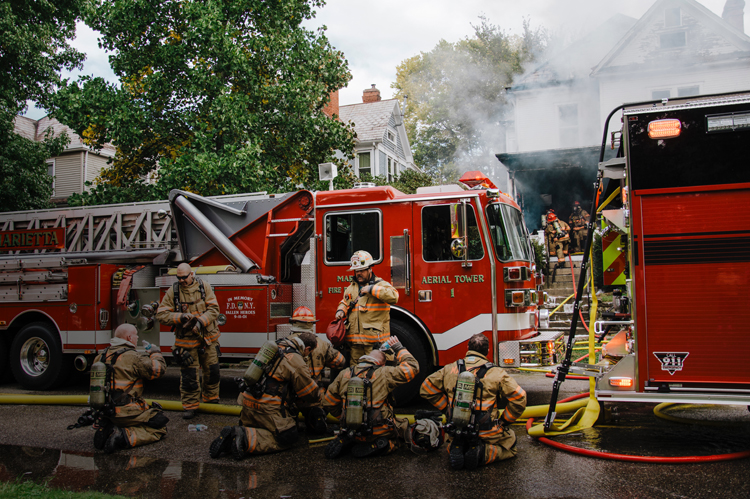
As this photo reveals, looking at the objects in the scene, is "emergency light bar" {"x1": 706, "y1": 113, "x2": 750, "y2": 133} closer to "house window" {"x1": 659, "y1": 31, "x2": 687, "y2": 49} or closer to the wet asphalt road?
the wet asphalt road

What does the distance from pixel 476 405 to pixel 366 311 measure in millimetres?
1792

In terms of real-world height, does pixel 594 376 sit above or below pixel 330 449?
above

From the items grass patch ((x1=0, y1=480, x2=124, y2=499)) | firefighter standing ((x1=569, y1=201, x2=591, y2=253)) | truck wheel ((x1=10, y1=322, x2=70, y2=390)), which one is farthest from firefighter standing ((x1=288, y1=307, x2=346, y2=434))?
firefighter standing ((x1=569, y1=201, x2=591, y2=253))

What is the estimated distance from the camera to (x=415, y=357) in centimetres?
644

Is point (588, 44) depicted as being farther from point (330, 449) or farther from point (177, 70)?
point (330, 449)

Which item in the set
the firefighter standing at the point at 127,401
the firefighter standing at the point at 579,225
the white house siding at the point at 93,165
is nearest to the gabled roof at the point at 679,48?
the firefighter standing at the point at 579,225

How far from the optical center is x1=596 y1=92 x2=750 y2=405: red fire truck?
4422mm

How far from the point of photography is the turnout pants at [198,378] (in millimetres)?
6465

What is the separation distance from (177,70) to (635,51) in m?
14.6

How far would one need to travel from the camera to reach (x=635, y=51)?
18844 millimetres

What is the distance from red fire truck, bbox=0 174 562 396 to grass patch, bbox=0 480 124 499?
310 centimetres

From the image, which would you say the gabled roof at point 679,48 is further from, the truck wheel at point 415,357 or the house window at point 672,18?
the truck wheel at point 415,357

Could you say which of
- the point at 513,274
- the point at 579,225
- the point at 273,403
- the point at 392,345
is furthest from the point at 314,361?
the point at 579,225

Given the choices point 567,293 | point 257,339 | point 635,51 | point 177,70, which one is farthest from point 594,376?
point 635,51
